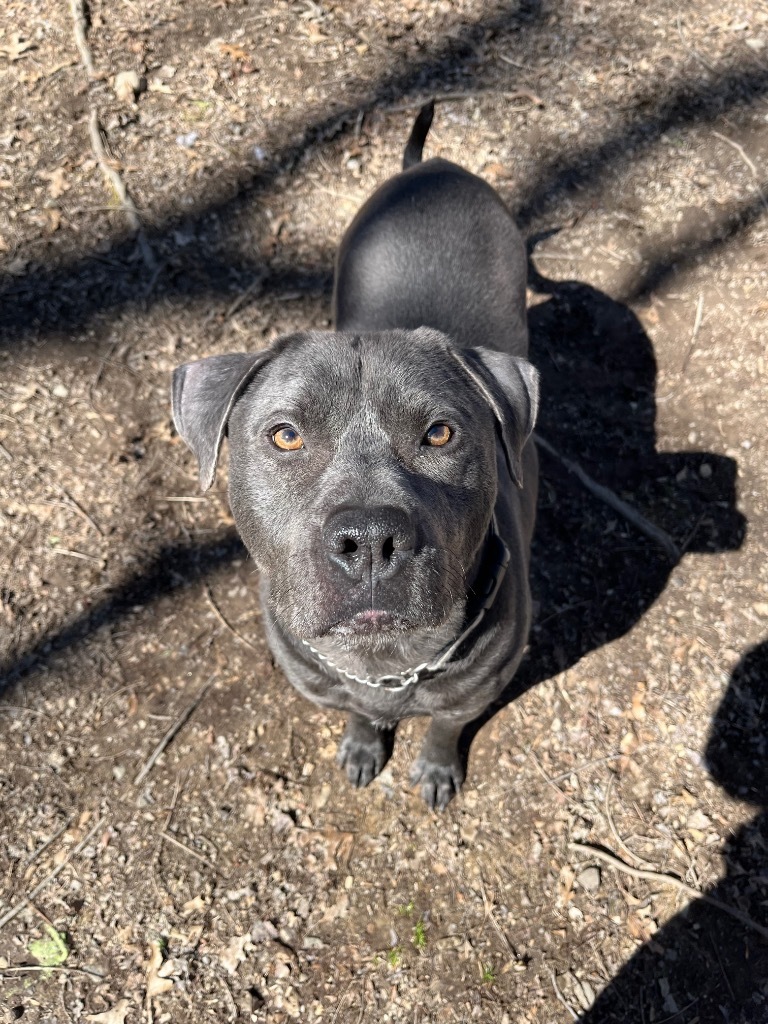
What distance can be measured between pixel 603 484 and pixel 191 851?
10.2ft

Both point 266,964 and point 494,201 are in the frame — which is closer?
point 266,964

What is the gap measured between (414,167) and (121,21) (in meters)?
2.99

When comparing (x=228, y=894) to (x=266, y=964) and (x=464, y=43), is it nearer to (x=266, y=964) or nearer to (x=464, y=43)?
(x=266, y=964)

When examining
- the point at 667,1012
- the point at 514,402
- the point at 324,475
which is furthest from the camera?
the point at 667,1012

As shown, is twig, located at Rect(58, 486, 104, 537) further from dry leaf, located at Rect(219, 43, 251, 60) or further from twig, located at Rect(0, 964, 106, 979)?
dry leaf, located at Rect(219, 43, 251, 60)

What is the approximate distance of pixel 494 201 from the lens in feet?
14.7

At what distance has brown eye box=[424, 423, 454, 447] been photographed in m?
2.79

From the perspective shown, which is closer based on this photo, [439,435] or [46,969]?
[439,435]

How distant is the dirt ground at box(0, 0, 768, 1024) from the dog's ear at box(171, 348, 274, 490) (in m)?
1.64

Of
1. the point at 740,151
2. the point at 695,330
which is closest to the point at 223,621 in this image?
the point at 695,330

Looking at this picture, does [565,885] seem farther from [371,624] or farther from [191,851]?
[371,624]

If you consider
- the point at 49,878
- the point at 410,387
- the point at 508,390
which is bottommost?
the point at 49,878

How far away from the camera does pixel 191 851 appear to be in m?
3.93

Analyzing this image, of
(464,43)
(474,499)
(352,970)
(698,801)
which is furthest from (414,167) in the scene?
(352,970)
